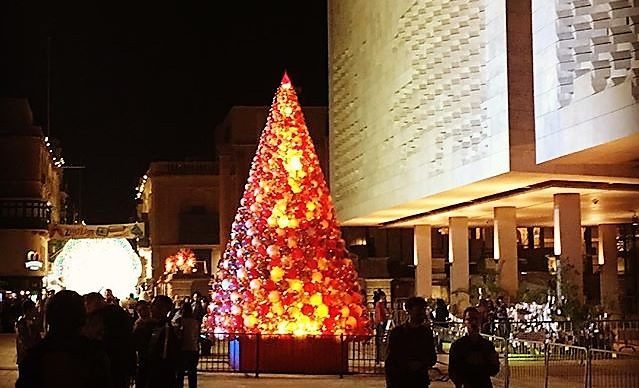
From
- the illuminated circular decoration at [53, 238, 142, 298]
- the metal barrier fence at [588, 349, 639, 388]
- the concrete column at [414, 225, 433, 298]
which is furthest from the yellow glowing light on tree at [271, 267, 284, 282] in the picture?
the concrete column at [414, 225, 433, 298]

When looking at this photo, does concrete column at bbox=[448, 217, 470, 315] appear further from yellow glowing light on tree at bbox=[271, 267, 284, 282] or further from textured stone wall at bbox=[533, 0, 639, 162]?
textured stone wall at bbox=[533, 0, 639, 162]

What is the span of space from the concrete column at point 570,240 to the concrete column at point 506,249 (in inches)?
208

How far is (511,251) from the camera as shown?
115ft

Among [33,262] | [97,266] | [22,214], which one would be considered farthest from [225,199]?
[97,266]

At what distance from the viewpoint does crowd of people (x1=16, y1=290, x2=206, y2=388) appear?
593 centimetres

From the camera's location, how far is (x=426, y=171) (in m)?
31.7

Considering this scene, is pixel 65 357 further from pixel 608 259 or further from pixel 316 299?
pixel 608 259

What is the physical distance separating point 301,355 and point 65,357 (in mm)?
16850

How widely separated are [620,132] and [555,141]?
Result: 294 centimetres

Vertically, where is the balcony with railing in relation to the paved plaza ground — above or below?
above

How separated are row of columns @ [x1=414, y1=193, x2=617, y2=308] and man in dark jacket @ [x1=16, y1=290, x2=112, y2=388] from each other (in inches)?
910

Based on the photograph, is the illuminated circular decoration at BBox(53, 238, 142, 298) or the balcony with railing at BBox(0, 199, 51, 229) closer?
the illuminated circular decoration at BBox(53, 238, 142, 298)

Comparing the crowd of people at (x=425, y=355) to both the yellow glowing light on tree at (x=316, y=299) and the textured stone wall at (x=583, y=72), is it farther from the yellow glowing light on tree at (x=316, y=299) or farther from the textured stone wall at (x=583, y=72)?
the yellow glowing light on tree at (x=316, y=299)

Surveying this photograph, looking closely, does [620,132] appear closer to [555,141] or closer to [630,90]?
[630,90]
